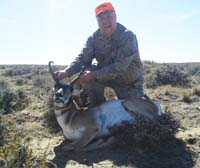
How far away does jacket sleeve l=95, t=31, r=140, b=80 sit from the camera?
6848 mm

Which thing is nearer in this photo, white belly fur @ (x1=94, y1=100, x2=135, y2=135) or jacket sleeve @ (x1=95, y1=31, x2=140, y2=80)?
white belly fur @ (x1=94, y1=100, x2=135, y2=135)

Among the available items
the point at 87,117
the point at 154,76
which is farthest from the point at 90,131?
the point at 154,76

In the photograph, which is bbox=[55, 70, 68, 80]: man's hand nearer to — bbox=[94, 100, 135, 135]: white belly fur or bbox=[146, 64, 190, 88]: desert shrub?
bbox=[94, 100, 135, 135]: white belly fur

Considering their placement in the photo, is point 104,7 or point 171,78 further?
point 171,78

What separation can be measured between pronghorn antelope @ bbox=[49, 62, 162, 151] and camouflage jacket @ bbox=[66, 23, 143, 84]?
21.8 inches

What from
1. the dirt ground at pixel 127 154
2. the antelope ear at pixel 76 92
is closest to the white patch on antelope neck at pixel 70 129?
the dirt ground at pixel 127 154

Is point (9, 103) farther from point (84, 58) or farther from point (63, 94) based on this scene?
point (63, 94)

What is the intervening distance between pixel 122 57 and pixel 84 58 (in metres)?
1.07

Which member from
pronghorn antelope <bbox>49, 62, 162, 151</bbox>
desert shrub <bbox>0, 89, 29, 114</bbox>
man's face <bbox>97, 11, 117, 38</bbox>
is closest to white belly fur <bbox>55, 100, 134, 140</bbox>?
pronghorn antelope <bbox>49, 62, 162, 151</bbox>

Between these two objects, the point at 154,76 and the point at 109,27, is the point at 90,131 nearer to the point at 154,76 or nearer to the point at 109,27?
the point at 109,27

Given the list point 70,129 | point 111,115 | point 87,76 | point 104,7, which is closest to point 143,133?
point 111,115

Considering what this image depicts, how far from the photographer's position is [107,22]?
283 inches

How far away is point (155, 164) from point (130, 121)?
3.78 feet

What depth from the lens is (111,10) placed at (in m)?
7.17
